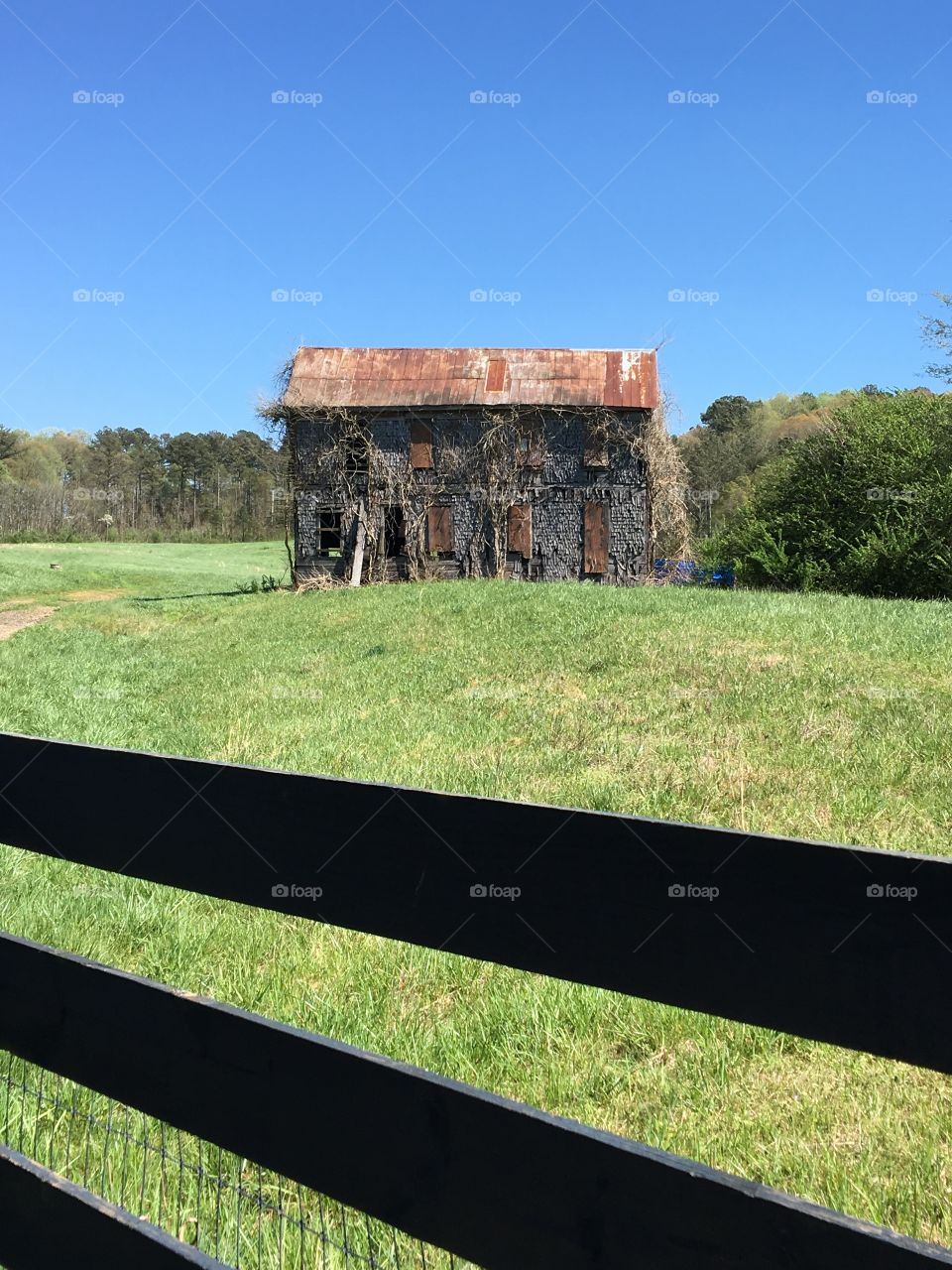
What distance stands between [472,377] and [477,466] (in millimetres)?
2808

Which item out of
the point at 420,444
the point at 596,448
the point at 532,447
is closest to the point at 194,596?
the point at 420,444

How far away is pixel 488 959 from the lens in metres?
1.63

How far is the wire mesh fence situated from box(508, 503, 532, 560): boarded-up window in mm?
25412

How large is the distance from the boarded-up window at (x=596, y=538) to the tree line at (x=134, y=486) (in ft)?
164

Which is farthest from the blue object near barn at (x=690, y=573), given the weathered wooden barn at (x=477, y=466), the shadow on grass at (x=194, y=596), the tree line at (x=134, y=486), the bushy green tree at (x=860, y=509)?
the tree line at (x=134, y=486)

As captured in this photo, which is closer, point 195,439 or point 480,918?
point 480,918

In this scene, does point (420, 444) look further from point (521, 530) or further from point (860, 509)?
point (860, 509)

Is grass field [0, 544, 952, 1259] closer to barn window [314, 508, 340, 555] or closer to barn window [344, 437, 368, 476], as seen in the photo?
barn window [314, 508, 340, 555]

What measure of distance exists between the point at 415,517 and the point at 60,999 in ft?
88.1

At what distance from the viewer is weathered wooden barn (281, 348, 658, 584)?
91.4 ft

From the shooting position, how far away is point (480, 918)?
1690 mm

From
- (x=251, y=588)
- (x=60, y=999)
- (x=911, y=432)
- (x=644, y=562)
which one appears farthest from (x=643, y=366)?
(x=60, y=999)

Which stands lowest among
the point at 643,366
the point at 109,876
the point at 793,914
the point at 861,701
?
the point at 109,876

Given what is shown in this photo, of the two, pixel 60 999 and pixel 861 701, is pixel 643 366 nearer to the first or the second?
pixel 861 701
